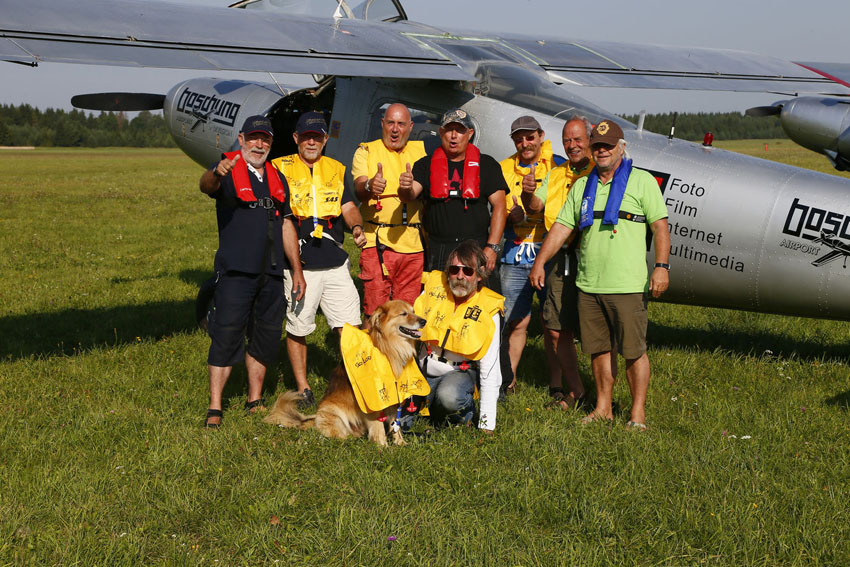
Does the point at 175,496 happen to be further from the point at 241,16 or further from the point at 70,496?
the point at 241,16

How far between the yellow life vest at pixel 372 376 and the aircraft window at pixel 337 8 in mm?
5825

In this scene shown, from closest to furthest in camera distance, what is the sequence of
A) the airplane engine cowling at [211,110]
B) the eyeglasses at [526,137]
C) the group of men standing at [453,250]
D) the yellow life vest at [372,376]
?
the yellow life vest at [372,376]
the group of men standing at [453,250]
the eyeglasses at [526,137]
the airplane engine cowling at [211,110]

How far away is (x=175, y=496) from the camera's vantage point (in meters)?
4.61

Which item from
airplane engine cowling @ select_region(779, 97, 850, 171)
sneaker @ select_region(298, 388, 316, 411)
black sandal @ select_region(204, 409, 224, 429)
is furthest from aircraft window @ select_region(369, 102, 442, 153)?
airplane engine cowling @ select_region(779, 97, 850, 171)

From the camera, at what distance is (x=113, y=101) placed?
35.3ft

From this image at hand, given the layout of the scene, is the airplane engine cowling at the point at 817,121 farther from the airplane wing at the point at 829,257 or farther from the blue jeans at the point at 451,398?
the blue jeans at the point at 451,398

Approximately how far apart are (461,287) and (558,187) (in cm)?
139

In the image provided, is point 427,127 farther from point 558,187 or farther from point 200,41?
point 200,41

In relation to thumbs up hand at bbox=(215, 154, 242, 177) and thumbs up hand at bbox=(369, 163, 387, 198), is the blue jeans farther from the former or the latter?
thumbs up hand at bbox=(215, 154, 242, 177)

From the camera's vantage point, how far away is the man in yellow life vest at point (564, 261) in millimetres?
5980

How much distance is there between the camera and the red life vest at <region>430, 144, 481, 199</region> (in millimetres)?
6062

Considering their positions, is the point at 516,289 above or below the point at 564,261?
below

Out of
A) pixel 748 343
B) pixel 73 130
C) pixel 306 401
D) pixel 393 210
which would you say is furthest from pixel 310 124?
pixel 73 130

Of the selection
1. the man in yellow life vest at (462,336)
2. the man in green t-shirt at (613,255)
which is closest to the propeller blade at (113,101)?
the man in yellow life vest at (462,336)
